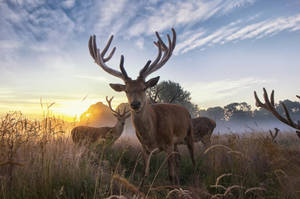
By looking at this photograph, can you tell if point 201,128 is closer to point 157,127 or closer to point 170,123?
point 170,123

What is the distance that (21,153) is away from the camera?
382cm

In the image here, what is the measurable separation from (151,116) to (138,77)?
3.06 feet

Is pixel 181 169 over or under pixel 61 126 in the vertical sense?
under

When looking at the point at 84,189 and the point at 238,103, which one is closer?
the point at 84,189

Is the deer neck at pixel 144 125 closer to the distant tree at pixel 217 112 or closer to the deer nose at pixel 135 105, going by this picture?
the deer nose at pixel 135 105

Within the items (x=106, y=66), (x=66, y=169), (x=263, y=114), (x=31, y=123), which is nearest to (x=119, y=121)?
(x=106, y=66)

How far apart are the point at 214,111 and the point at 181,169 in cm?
5939

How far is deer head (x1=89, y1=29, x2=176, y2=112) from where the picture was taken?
4.67m

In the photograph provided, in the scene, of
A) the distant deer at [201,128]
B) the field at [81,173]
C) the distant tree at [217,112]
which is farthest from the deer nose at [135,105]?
the distant tree at [217,112]

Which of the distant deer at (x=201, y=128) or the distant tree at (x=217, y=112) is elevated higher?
the distant tree at (x=217, y=112)

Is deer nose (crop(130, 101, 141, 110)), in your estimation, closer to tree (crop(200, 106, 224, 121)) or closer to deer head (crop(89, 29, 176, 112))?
deer head (crop(89, 29, 176, 112))

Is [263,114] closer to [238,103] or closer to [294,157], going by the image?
[238,103]

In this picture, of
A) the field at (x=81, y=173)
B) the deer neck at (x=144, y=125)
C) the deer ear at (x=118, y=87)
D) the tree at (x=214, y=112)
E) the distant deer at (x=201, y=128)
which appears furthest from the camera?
the tree at (x=214, y=112)

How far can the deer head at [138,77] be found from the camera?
4.67m
